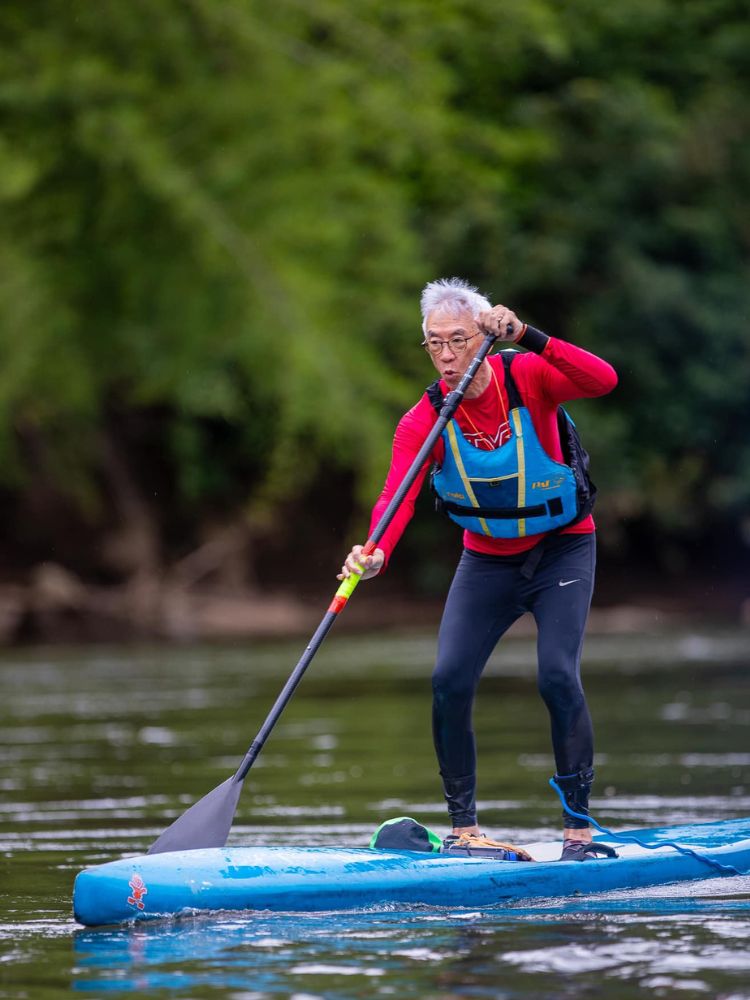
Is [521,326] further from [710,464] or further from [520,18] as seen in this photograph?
[710,464]

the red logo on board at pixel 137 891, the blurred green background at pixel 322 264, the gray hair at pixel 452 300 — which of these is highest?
the blurred green background at pixel 322 264

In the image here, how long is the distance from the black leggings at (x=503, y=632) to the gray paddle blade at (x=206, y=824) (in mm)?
761

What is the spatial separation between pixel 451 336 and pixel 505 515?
64 centimetres

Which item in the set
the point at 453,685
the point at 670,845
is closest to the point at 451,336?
the point at 453,685

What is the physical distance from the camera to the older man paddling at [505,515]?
6.34m

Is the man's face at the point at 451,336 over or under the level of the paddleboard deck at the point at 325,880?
over

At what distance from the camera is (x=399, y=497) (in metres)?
6.48

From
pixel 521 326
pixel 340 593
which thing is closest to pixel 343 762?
pixel 340 593

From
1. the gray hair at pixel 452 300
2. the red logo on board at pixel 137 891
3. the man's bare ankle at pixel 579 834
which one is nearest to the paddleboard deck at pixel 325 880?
the red logo on board at pixel 137 891

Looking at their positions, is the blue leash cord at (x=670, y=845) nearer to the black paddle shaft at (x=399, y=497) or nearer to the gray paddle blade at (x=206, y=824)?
the black paddle shaft at (x=399, y=497)

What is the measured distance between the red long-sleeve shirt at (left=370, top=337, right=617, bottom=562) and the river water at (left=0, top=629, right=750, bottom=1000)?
1.36 m

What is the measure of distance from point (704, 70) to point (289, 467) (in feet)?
40.7

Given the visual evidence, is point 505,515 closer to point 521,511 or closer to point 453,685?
point 521,511

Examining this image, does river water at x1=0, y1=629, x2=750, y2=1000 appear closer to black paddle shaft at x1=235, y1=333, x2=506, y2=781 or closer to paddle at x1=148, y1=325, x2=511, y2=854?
paddle at x1=148, y1=325, x2=511, y2=854
